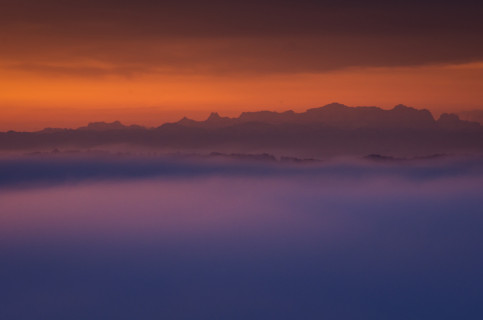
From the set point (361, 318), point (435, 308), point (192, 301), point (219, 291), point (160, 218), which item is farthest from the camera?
point (160, 218)

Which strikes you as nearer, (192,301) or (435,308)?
(192,301)

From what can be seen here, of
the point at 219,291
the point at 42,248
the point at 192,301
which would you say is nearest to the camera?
the point at 192,301

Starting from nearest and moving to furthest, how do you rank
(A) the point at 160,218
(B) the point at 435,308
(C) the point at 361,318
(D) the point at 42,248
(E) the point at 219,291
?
(C) the point at 361,318, (B) the point at 435,308, (E) the point at 219,291, (D) the point at 42,248, (A) the point at 160,218

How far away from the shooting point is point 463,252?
152375 millimetres

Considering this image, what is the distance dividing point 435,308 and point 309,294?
33.5 metres

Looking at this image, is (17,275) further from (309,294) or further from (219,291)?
(309,294)

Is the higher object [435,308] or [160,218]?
[160,218]

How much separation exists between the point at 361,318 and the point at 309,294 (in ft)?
64.7

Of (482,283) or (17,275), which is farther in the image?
(17,275)

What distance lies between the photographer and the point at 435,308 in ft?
428

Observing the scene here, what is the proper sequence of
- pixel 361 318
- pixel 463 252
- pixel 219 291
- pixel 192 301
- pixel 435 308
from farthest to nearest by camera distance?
1. pixel 463 252
2. pixel 219 291
3. pixel 435 308
4. pixel 361 318
5. pixel 192 301

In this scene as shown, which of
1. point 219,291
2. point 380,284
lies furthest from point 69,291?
point 380,284

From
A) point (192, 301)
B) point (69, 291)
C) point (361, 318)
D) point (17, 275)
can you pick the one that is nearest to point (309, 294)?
point (361, 318)

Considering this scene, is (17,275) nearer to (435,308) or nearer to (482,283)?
(435,308)
